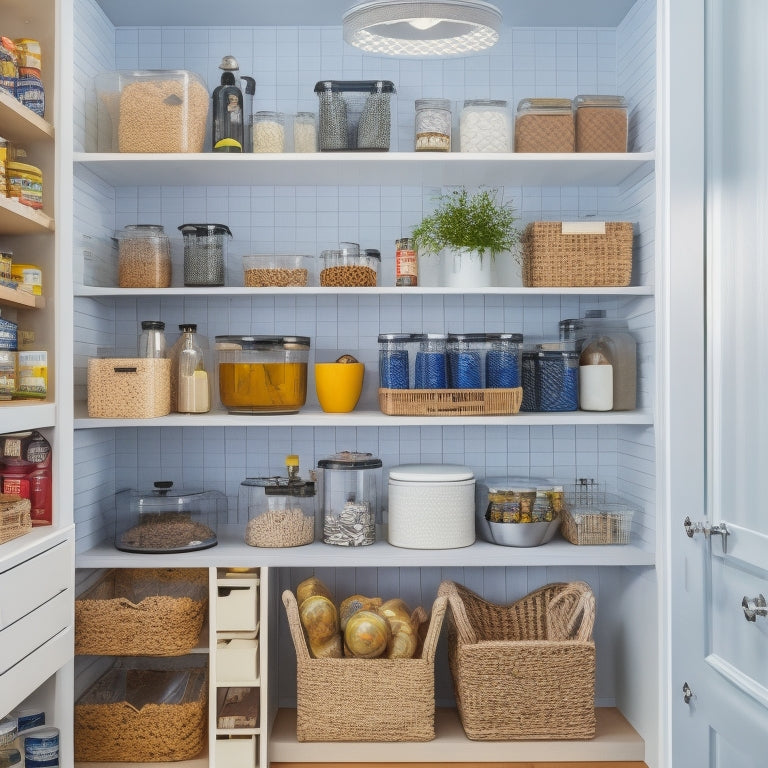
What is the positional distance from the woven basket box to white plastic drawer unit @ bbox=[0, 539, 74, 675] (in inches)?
17.7

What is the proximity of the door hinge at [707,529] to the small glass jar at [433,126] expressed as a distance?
1.46 metres

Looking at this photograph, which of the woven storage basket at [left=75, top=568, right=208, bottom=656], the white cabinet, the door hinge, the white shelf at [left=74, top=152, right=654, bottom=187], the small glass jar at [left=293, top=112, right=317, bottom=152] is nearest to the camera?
the door hinge

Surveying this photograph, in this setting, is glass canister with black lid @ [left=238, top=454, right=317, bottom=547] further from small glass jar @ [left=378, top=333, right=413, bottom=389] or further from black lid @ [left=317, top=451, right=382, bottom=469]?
small glass jar @ [left=378, top=333, right=413, bottom=389]

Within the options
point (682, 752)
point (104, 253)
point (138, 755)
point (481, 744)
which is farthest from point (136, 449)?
point (682, 752)

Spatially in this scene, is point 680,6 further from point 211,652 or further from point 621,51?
point 211,652

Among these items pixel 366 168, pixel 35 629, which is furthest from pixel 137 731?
pixel 366 168

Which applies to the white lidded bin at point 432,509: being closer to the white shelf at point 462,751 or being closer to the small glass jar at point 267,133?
the white shelf at point 462,751

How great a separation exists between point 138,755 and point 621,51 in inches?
113

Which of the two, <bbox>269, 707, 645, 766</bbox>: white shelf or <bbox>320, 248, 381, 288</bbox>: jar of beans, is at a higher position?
<bbox>320, 248, 381, 288</bbox>: jar of beans

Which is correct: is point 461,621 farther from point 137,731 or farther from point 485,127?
point 485,127

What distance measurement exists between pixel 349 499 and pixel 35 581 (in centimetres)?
104

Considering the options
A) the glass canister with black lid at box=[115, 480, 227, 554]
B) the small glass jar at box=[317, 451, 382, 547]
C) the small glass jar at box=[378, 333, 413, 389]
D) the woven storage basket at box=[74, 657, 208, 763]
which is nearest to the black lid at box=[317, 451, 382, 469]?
the small glass jar at box=[317, 451, 382, 547]

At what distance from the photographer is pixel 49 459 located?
233 centimetres

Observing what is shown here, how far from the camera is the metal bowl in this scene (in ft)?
9.04
